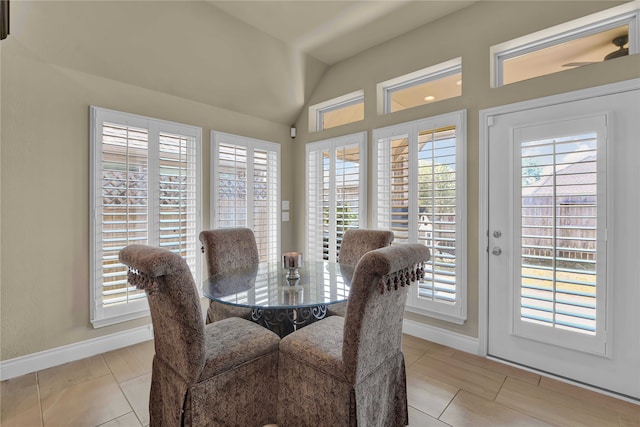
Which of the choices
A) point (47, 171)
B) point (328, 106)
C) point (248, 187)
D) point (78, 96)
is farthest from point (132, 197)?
point (328, 106)

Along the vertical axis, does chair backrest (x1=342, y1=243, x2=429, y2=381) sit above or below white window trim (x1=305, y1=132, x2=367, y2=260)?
below

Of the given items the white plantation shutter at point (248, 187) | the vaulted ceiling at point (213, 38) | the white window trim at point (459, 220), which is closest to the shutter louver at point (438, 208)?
the white window trim at point (459, 220)

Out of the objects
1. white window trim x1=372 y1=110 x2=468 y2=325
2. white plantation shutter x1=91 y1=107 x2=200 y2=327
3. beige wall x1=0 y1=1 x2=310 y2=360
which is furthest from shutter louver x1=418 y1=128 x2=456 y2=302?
beige wall x1=0 y1=1 x2=310 y2=360

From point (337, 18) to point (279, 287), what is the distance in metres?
2.42

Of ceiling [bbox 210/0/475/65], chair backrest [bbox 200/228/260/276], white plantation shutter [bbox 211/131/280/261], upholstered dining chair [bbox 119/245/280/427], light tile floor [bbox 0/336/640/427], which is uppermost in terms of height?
ceiling [bbox 210/0/475/65]

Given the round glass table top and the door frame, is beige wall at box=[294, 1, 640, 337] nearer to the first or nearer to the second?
the door frame

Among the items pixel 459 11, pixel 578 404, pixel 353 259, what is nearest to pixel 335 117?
pixel 459 11

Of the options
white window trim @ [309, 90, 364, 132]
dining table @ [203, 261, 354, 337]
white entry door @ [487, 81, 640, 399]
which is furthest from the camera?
white window trim @ [309, 90, 364, 132]

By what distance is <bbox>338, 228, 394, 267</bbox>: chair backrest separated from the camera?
8.39 feet

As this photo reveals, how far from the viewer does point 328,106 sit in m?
3.91

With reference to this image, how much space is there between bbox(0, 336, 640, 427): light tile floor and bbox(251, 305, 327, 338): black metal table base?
2.71 ft

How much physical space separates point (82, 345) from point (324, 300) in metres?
2.21

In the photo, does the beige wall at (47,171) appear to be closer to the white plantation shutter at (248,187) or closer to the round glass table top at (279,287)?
the white plantation shutter at (248,187)

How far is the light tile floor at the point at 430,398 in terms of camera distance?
5.88ft
